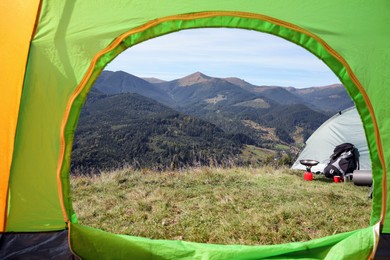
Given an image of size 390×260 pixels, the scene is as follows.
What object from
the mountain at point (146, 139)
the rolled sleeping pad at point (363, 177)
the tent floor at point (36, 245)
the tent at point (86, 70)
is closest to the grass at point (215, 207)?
the rolled sleeping pad at point (363, 177)

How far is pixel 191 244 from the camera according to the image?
3.74 m

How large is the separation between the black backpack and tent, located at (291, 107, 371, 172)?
140 mm

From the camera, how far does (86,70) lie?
3213mm

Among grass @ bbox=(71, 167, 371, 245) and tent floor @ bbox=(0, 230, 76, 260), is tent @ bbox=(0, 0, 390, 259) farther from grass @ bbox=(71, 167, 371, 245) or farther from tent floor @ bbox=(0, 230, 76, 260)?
grass @ bbox=(71, 167, 371, 245)

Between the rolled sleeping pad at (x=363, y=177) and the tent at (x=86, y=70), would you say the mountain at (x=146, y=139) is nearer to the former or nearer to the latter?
the rolled sleeping pad at (x=363, y=177)

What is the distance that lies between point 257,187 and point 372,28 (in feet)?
13.8

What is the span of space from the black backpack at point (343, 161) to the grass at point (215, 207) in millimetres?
1247

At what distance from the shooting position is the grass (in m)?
4.46

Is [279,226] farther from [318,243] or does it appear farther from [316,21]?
[316,21]

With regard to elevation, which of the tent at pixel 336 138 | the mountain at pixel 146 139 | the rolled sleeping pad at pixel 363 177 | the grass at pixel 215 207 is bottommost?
the mountain at pixel 146 139

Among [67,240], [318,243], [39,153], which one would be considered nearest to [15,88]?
[39,153]

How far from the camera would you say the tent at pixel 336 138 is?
9314mm

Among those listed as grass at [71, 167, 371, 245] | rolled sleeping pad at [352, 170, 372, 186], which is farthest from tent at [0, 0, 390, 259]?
rolled sleeping pad at [352, 170, 372, 186]

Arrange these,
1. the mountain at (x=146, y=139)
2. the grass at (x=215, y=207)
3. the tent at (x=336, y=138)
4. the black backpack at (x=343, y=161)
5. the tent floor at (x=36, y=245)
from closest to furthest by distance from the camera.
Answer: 1. the tent floor at (x=36, y=245)
2. the grass at (x=215, y=207)
3. the black backpack at (x=343, y=161)
4. the tent at (x=336, y=138)
5. the mountain at (x=146, y=139)
